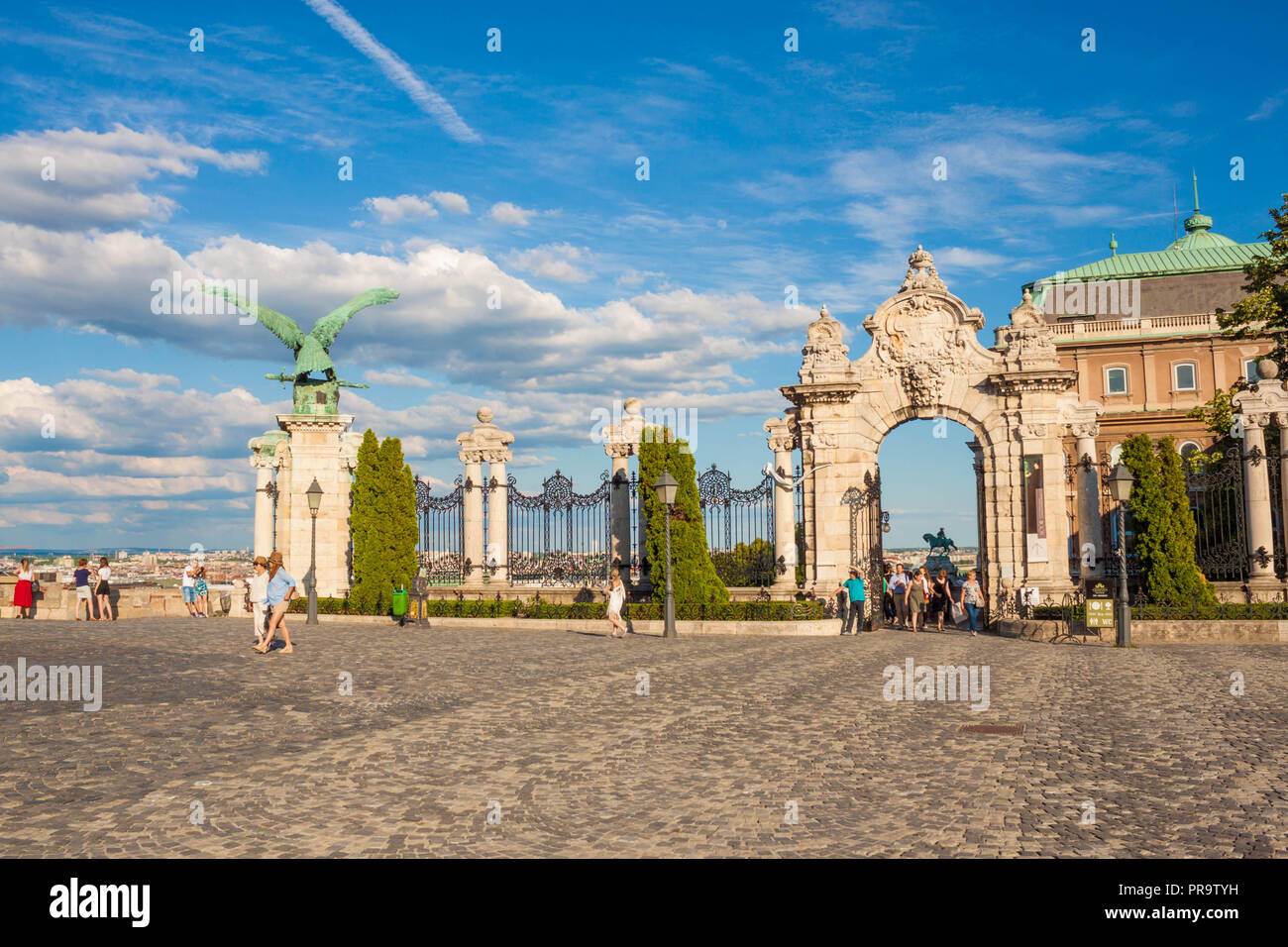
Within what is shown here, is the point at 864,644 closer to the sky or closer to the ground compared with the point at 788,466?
closer to the ground

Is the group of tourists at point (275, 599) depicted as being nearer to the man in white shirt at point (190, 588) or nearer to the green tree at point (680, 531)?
the green tree at point (680, 531)

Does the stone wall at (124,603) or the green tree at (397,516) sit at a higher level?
the green tree at (397,516)

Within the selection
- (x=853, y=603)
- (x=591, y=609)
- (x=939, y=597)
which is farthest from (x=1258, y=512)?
(x=591, y=609)

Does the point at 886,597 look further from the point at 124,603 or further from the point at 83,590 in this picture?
the point at 124,603

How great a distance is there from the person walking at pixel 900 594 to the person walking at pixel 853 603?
302 centimetres

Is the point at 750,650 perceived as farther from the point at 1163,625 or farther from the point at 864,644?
the point at 1163,625

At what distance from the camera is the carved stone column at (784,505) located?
86.4 feet

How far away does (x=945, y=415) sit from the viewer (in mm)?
26297

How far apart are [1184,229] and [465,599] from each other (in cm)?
6564

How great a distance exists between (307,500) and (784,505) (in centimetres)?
1399

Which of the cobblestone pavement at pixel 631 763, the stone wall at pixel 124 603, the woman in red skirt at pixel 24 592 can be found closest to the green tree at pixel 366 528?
the stone wall at pixel 124 603

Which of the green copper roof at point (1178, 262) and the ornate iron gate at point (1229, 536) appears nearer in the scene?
the ornate iron gate at point (1229, 536)
